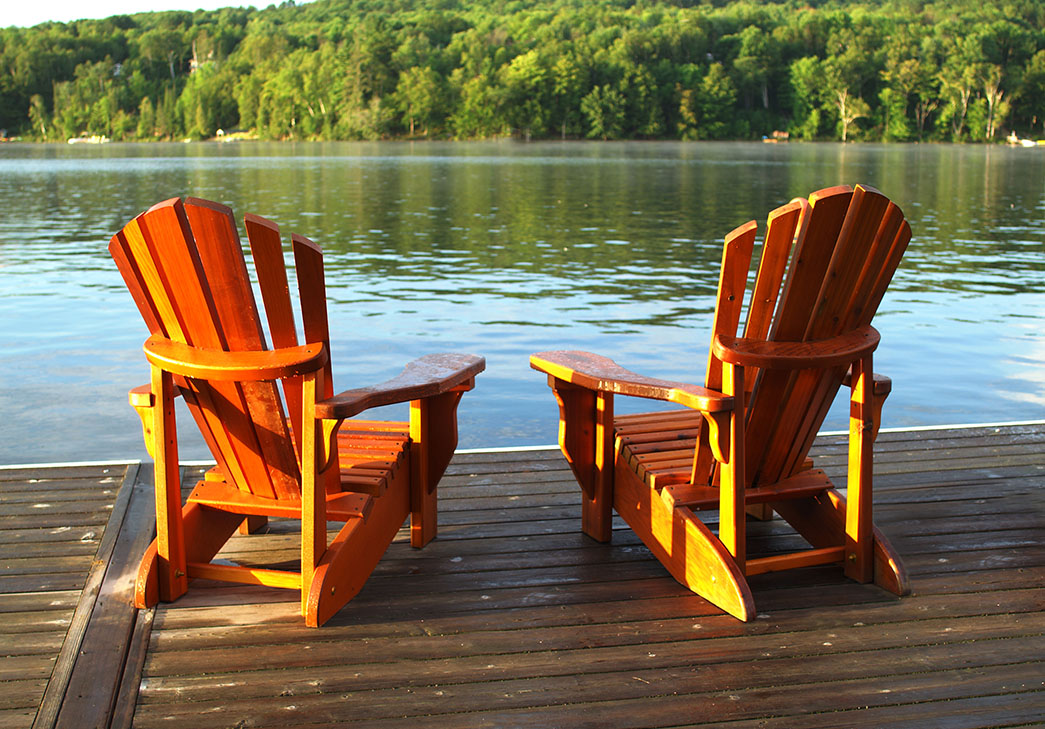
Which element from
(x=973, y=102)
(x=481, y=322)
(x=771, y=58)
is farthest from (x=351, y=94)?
(x=481, y=322)

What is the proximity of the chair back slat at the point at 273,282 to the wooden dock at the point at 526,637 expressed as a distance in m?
0.69

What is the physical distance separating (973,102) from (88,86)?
95831 mm

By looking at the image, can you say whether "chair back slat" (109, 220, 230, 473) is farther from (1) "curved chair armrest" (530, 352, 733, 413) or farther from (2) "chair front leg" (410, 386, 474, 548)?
(1) "curved chair armrest" (530, 352, 733, 413)

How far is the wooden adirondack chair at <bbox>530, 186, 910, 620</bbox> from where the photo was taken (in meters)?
2.62

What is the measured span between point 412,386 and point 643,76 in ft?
316

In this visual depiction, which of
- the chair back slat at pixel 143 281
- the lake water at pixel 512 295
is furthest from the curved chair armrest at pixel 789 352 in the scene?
the lake water at pixel 512 295

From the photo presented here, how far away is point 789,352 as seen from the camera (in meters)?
2.65

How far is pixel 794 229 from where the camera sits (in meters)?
2.61

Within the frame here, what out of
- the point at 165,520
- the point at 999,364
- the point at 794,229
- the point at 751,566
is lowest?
the point at 999,364

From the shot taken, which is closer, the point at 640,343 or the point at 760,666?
the point at 760,666

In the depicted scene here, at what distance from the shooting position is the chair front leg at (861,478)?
2.80m

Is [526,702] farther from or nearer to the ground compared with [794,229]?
nearer to the ground

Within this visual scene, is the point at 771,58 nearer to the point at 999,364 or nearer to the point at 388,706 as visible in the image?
the point at 999,364

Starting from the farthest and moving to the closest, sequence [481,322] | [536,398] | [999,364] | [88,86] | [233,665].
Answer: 1. [88,86]
2. [481,322]
3. [999,364]
4. [536,398]
5. [233,665]
